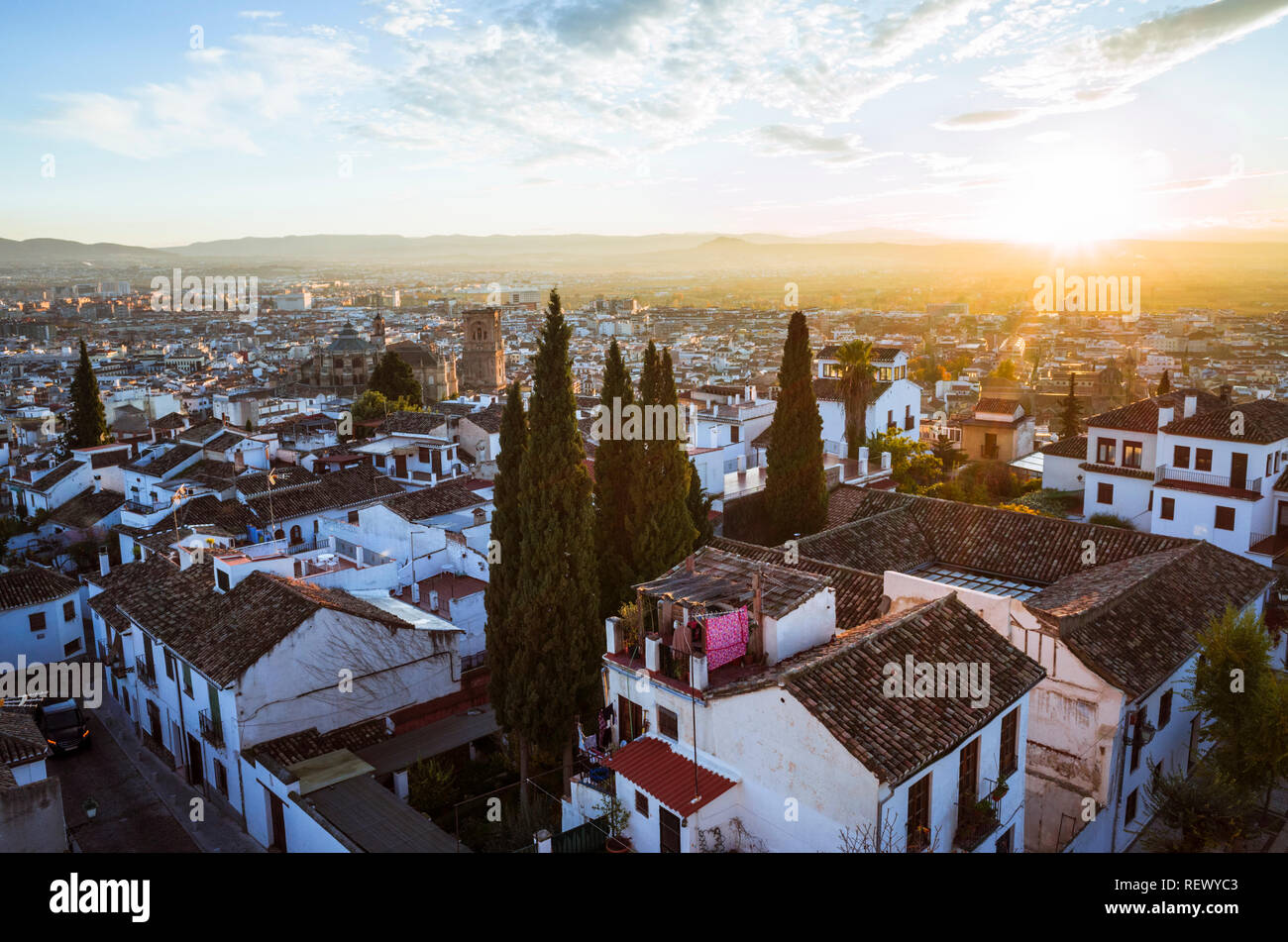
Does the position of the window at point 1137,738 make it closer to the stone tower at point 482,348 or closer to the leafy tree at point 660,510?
the leafy tree at point 660,510

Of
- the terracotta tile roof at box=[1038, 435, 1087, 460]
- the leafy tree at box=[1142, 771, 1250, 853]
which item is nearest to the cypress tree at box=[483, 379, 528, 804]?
the leafy tree at box=[1142, 771, 1250, 853]

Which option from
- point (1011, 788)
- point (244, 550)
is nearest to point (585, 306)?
point (244, 550)

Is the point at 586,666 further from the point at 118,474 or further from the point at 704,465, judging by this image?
the point at 118,474

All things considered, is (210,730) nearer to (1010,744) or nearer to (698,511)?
(698,511)

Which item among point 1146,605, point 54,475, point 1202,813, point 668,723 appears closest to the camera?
point 668,723

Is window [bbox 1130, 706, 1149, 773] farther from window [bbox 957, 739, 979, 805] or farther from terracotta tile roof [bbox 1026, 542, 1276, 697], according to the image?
window [bbox 957, 739, 979, 805]

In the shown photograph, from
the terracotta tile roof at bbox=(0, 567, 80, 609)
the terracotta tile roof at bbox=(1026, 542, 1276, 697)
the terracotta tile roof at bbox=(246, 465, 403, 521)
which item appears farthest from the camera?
the terracotta tile roof at bbox=(246, 465, 403, 521)

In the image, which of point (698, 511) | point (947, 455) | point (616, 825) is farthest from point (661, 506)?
point (947, 455)
